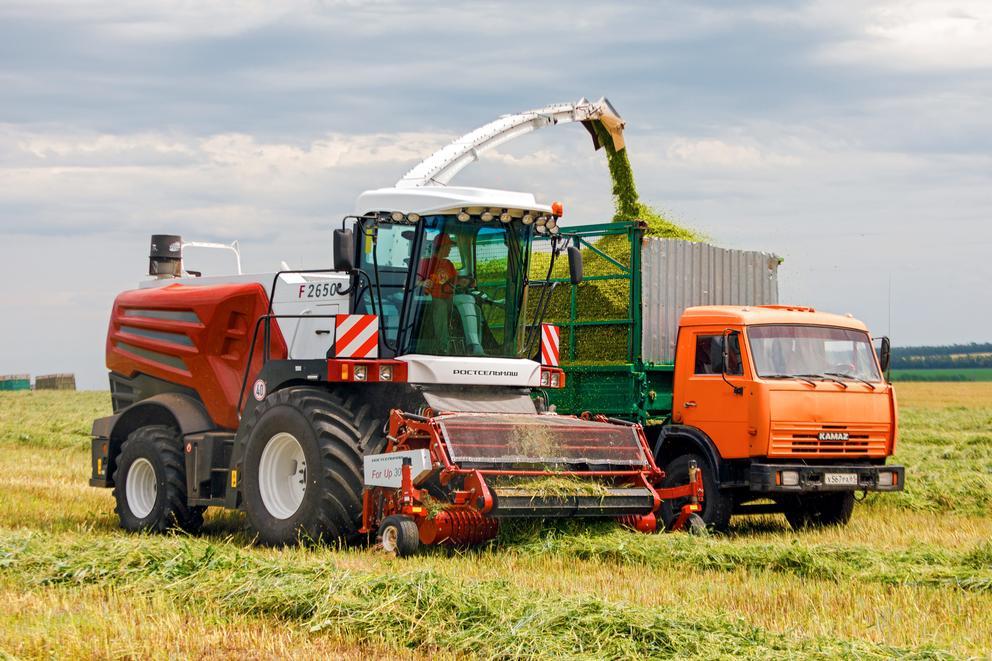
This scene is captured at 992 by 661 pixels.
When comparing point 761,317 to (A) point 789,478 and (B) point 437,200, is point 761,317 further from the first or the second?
(B) point 437,200

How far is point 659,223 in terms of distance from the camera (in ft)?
47.5

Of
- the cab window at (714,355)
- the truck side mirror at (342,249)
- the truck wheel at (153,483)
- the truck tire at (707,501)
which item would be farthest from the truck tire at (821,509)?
the truck wheel at (153,483)

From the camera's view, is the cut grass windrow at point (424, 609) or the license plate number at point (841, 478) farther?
the license plate number at point (841, 478)

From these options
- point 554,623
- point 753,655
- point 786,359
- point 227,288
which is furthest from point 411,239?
point 753,655

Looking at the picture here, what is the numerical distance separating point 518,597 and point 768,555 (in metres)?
2.95

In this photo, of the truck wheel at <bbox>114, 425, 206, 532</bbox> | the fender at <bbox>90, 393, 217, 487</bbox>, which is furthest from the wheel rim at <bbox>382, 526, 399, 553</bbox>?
the fender at <bbox>90, 393, 217, 487</bbox>

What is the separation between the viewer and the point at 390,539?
9.15 m

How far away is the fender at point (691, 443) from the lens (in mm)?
11773

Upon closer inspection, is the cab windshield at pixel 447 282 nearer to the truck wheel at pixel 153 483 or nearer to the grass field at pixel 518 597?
the grass field at pixel 518 597

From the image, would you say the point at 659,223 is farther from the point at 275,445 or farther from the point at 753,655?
the point at 753,655

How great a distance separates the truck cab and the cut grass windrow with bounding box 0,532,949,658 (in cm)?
437

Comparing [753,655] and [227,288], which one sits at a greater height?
[227,288]

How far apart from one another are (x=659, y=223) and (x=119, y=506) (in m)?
6.64

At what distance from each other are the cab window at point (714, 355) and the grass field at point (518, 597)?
1576mm
